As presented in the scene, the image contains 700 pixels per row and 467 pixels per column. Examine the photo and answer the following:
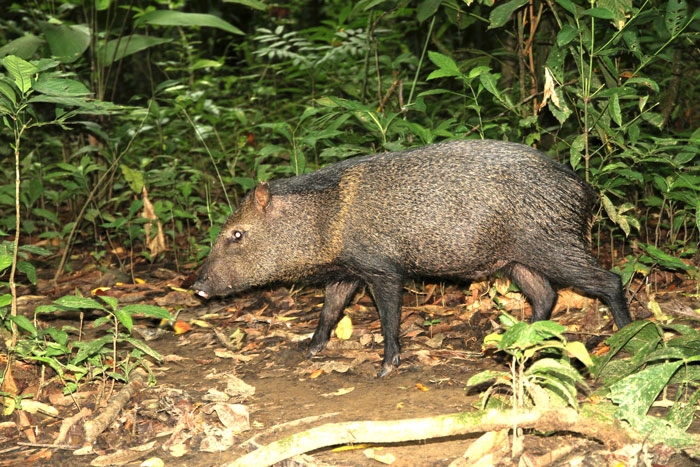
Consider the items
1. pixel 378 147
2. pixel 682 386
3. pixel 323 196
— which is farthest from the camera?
pixel 378 147

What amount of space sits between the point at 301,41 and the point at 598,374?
5875mm

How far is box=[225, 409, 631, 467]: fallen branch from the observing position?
117 inches

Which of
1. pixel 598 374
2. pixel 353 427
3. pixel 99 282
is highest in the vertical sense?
pixel 353 427

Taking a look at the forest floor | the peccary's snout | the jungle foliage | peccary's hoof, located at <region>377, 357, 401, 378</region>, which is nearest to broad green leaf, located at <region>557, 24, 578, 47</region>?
the jungle foliage

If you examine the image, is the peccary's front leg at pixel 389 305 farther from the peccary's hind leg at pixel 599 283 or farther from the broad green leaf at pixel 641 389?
the broad green leaf at pixel 641 389

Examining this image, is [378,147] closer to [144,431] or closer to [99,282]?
[99,282]

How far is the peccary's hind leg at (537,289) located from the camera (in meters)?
4.89

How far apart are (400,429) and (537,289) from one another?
2.17 m

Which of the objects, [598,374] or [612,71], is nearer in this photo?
[598,374]

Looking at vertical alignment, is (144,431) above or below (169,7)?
below

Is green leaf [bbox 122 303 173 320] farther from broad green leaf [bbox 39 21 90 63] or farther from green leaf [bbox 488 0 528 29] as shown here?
broad green leaf [bbox 39 21 90 63]

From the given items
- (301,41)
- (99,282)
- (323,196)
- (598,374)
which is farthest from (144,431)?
(301,41)

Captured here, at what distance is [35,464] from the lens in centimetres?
358

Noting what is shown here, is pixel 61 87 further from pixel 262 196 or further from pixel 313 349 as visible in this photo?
pixel 313 349
